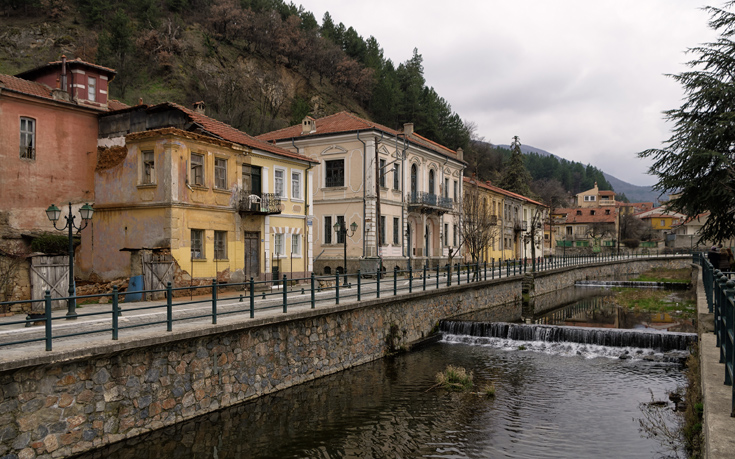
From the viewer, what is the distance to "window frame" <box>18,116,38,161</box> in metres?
19.9

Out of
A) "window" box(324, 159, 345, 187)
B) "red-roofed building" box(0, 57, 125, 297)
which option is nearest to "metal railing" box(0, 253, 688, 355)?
"red-roofed building" box(0, 57, 125, 297)

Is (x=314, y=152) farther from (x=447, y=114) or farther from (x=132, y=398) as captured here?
(x=447, y=114)

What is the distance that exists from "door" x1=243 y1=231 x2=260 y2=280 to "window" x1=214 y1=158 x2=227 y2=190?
8.42 ft

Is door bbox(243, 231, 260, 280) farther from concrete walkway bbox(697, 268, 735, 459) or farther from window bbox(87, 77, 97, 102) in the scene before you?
concrete walkway bbox(697, 268, 735, 459)

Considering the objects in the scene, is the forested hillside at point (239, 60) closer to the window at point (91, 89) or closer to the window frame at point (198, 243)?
the window at point (91, 89)

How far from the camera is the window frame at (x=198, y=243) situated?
2123cm

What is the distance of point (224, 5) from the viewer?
242 ft

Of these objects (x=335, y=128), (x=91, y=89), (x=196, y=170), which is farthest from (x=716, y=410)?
(x=335, y=128)

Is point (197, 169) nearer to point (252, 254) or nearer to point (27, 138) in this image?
point (252, 254)

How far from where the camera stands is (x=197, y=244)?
21.4 meters

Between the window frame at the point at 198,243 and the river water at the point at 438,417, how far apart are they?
873cm

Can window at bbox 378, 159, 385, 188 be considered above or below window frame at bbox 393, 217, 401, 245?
above

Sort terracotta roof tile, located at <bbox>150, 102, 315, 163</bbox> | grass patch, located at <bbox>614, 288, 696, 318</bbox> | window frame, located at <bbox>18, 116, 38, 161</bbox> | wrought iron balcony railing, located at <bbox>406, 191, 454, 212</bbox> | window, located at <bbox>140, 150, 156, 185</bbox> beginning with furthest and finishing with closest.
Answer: wrought iron balcony railing, located at <bbox>406, 191, 454, 212</bbox>, grass patch, located at <bbox>614, 288, 696, 318</bbox>, terracotta roof tile, located at <bbox>150, 102, 315, 163</bbox>, window, located at <bbox>140, 150, 156, 185</bbox>, window frame, located at <bbox>18, 116, 38, 161</bbox>

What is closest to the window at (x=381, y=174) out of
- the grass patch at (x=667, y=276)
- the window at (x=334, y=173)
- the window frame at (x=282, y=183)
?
the window at (x=334, y=173)
